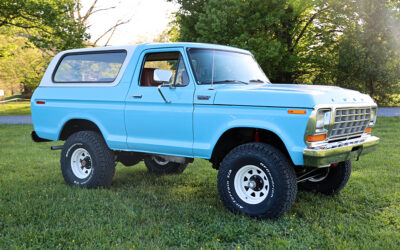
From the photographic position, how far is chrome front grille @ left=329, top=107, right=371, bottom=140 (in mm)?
4598

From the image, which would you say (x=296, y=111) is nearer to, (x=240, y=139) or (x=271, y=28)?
(x=240, y=139)

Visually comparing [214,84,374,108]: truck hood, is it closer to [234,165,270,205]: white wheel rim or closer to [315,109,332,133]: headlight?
[315,109,332,133]: headlight

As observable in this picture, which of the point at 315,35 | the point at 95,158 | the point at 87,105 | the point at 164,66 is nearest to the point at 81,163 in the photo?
the point at 95,158

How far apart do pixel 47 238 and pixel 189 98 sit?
2.35 metres

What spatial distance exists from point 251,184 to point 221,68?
168 centimetres

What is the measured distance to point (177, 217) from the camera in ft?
15.9

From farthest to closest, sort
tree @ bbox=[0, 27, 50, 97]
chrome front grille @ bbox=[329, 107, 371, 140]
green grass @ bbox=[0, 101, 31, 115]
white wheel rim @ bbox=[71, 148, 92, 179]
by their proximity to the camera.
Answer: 1. tree @ bbox=[0, 27, 50, 97]
2. green grass @ bbox=[0, 101, 31, 115]
3. white wheel rim @ bbox=[71, 148, 92, 179]
4. chrome front grille @ bbox=[329, 107, 371, 140]

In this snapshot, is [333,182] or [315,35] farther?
[315,35]

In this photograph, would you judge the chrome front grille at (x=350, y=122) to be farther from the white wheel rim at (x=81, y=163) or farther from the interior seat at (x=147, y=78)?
the white wheel rim at (x=81, y=163)

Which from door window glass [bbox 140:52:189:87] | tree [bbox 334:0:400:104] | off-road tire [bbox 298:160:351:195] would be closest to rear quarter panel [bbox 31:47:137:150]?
door window glass [bbox 140:52:189:87]

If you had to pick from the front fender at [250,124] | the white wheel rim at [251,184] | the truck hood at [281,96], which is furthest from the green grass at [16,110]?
the white wheel rim at [251,184]

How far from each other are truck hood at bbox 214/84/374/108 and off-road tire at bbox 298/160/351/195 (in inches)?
45.1

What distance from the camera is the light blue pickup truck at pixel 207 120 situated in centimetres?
445

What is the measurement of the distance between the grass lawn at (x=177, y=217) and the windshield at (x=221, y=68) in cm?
174
